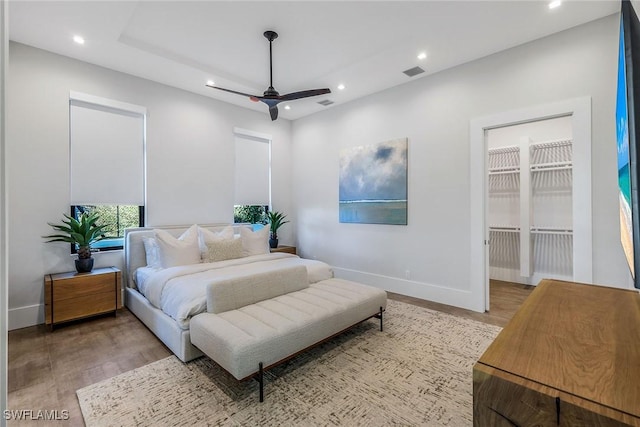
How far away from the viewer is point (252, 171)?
560 centimetres

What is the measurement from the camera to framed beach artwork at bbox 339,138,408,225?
14.7 ft

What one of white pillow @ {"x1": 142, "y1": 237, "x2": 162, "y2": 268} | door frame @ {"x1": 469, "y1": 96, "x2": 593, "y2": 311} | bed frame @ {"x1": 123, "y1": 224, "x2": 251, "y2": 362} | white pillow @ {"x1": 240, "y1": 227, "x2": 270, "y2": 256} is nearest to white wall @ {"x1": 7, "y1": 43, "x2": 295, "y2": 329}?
bed frame @ {"x1": 123, "y1": 224, "x2": 251, "y2": 362}

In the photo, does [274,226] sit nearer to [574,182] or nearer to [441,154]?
[441,154]

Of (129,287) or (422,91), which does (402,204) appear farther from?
(129,287)

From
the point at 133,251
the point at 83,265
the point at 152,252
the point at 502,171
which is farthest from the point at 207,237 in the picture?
the point at 502,171

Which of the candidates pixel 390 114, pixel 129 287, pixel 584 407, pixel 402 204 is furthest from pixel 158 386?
pixel 390 114

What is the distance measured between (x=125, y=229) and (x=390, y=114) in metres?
4.30

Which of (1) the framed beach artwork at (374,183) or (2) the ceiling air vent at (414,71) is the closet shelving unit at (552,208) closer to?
(1) the framed beach artwork at (374,183)

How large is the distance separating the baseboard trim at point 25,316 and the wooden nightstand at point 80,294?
0.28 meters

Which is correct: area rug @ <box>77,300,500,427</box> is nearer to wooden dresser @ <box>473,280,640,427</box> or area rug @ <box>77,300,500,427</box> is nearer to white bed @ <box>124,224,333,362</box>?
white bed @ <box>124,224,333,362</box>

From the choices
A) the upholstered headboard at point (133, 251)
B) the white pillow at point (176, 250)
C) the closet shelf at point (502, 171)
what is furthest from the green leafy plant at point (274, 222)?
the closet shelf at point (502, 171)

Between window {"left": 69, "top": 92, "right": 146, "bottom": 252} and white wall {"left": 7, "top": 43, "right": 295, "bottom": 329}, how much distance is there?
10cm

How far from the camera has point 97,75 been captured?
3.82m

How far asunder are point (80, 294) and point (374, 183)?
421 centimetres
